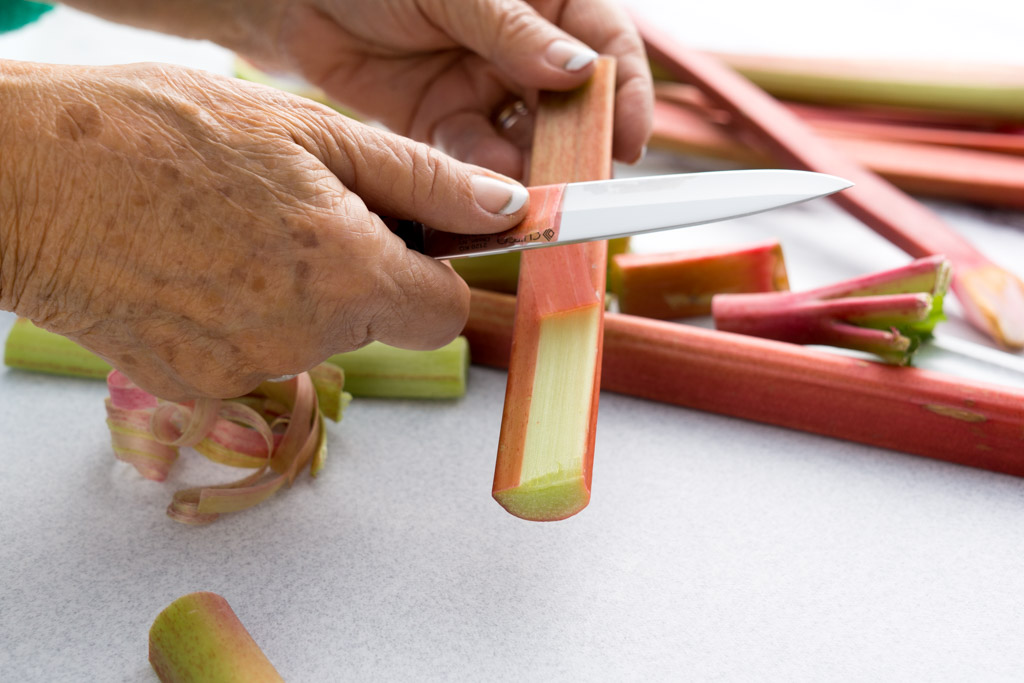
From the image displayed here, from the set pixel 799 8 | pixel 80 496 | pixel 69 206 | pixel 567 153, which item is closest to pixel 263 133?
pixel 69 206

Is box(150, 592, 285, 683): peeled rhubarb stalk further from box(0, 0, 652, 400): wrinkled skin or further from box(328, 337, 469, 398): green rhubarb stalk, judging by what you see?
box(328, 337, 469, 398): green rhubarb stalk

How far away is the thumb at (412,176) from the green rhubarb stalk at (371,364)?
0.50 meters

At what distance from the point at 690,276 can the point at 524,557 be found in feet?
2.56

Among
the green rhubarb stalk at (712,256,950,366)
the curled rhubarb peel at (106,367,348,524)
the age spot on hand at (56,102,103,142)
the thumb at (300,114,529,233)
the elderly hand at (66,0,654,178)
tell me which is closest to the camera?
the age spot on hand at (56,102,103,142)

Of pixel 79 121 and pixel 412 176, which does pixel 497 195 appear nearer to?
pixel 412 176

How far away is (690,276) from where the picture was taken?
1868 millimetres

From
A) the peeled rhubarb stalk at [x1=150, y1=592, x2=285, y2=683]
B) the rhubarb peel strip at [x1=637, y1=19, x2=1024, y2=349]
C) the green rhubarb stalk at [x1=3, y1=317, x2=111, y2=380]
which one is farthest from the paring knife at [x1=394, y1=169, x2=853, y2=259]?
the green rhubarb stalk at [x1=3, y1=317, x2=111, y2=380]

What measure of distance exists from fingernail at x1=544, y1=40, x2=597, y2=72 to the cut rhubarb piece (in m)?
0.43

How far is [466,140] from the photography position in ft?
6.61

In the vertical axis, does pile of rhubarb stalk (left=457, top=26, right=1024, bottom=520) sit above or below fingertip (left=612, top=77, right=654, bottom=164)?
below

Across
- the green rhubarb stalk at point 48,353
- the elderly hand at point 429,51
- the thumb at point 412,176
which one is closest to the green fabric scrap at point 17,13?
the elderly hand at point 429,51

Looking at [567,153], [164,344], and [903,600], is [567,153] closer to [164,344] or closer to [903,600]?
[164,344]

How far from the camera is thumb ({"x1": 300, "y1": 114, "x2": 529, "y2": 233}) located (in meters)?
1.23

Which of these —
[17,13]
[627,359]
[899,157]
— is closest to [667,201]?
[627,359]
